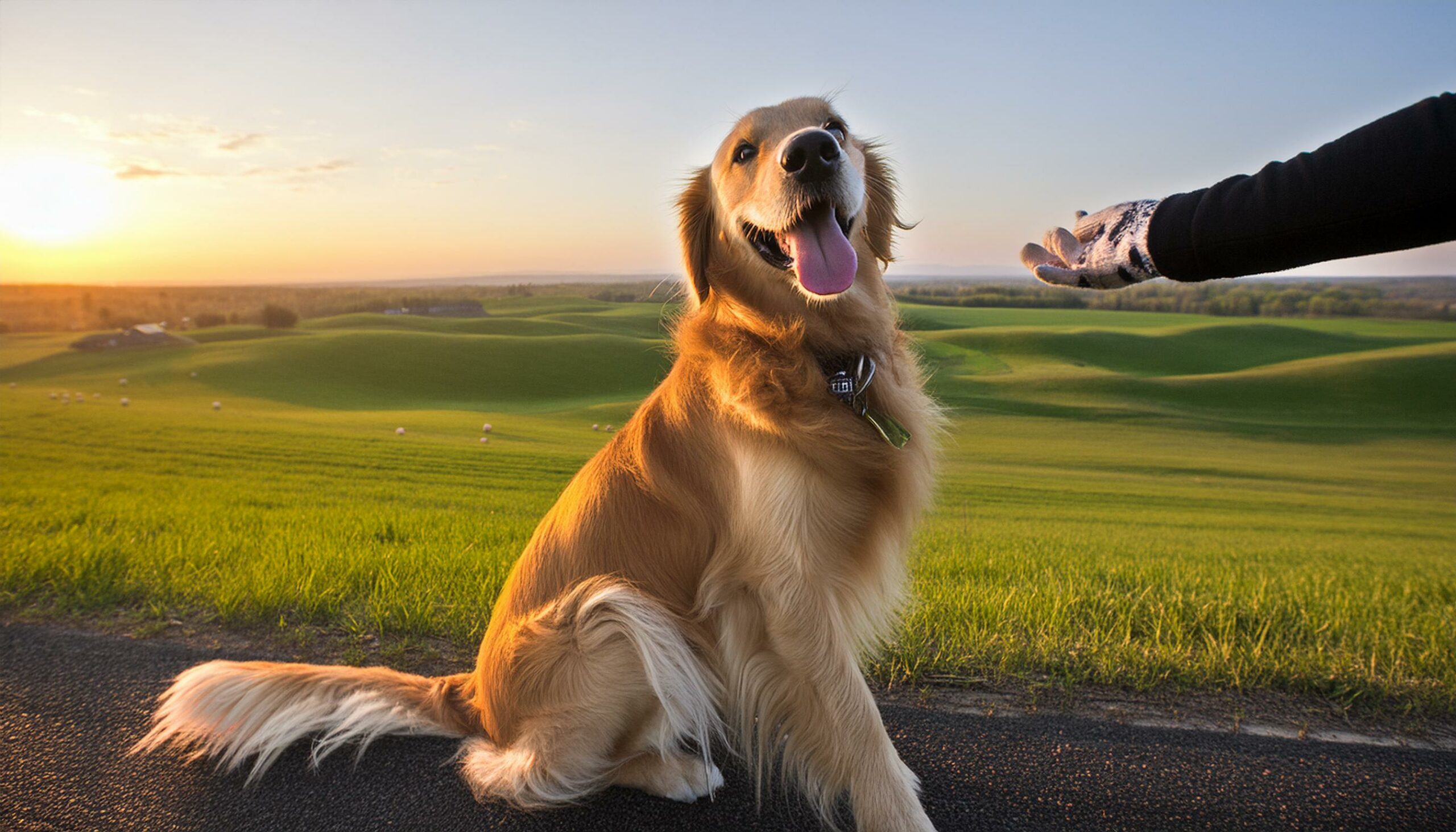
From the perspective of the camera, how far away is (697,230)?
118 inches

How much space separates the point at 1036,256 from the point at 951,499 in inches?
328

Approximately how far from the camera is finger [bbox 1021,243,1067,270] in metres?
2.69

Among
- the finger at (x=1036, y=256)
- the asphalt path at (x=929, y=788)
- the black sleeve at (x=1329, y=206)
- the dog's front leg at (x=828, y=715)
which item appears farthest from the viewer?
the finger at (x=1036, y=256)

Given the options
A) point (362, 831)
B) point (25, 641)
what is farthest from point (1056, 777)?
point (25, 641)

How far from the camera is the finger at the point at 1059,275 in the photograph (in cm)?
259

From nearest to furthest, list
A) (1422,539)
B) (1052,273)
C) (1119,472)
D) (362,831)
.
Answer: (362,831), (1052,273), (1422,539), (1119,472)

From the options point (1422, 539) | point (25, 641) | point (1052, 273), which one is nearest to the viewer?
point (1052, 273)

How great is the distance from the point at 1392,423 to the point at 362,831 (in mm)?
25479

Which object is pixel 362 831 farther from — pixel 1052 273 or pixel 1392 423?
pixel 1392 423

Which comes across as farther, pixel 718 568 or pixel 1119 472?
pixel 1119 472

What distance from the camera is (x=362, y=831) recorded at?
242cm

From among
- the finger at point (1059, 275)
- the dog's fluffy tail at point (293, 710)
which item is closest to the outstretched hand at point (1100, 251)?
the finger at point (1059, 275)

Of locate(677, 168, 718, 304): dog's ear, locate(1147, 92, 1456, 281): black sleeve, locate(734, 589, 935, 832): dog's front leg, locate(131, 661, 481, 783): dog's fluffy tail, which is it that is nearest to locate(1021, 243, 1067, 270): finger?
locate(1147, 92, 1456, 281): black sleeve

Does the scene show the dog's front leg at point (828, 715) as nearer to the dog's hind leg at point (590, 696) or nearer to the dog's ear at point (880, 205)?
the dog's hind leg at point (590, 696)
